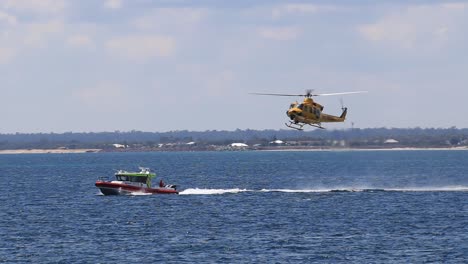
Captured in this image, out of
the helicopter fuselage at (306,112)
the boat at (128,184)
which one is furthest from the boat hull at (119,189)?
the helicopter fuselage at (306,112)

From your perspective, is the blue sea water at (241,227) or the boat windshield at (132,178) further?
the boat windshield at (132,178)

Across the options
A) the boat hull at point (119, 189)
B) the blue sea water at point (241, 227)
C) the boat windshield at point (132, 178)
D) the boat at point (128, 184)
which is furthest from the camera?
the boat windshield at point (132, 178)

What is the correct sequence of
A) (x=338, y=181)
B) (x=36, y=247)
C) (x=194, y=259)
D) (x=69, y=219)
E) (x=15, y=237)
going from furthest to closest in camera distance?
(x=338, y=181) → (x=69, y=219) → (x=15, y=237) → (x=36, y=247) → (x=194, y=259)

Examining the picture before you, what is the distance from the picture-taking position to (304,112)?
359 ft

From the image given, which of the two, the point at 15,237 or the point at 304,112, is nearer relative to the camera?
the point at 15,237

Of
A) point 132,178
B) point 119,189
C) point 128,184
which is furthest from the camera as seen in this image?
point 128,184

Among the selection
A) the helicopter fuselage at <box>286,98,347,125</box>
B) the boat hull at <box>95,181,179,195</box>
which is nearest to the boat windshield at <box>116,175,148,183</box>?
the boat hull at <box>95,181,179,195</box>

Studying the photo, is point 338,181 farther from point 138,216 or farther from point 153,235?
point 153,235

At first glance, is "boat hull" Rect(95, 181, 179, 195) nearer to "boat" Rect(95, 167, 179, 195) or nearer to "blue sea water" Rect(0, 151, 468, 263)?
"boat" Rect(95, 167, 179, 195)

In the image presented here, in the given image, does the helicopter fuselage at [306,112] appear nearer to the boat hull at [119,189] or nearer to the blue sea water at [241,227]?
the blue sea water at [241,227]

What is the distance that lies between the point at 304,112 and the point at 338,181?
78.3m

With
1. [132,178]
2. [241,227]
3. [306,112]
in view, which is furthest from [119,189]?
[241,227]

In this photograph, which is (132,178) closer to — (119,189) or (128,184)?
(128,184)

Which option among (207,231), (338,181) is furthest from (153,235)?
(338,181)
